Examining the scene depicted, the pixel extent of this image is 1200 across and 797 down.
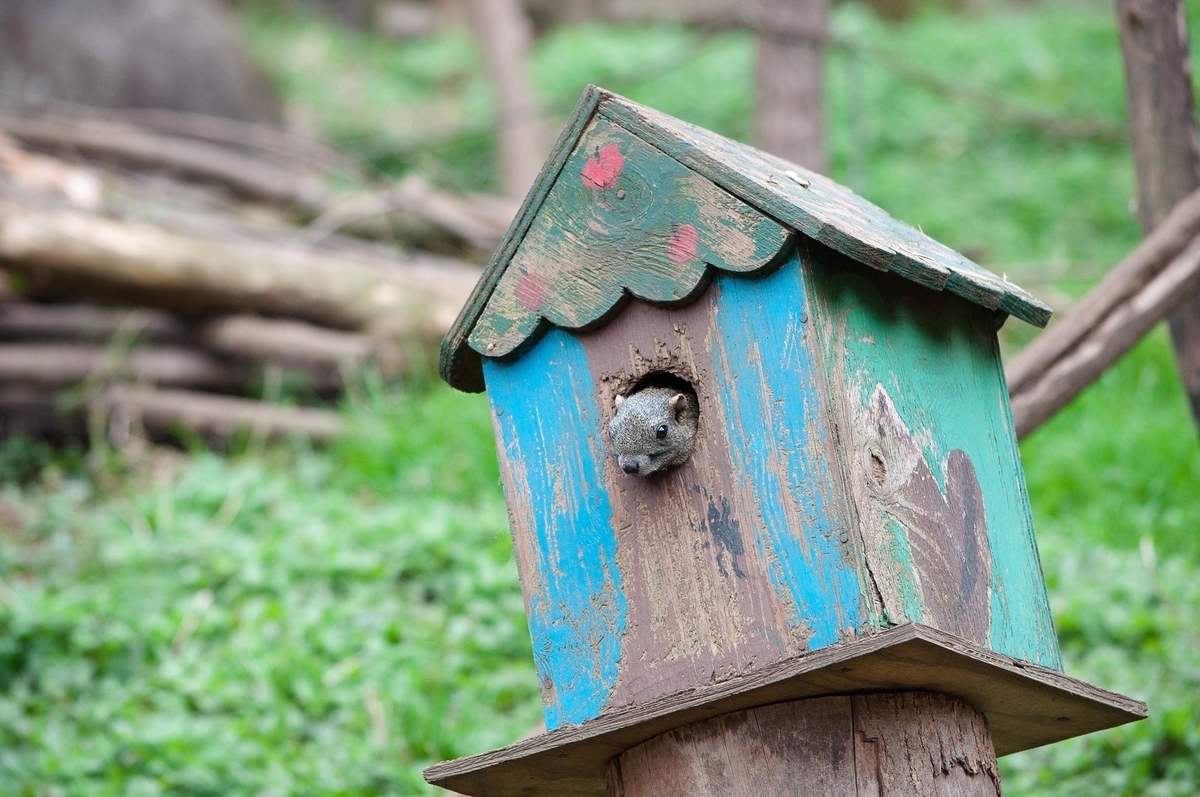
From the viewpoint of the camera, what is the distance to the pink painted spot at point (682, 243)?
6.46 ft

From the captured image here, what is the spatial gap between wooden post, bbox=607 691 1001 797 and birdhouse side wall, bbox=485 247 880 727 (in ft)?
0.35

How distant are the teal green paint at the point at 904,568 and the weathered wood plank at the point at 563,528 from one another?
0.47 meters

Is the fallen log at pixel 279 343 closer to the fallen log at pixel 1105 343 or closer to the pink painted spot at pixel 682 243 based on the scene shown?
the fallen log at pixel 1105 343

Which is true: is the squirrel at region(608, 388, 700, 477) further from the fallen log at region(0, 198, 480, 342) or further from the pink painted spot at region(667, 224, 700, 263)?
the fallen log at region(0, 198, 480, 342)

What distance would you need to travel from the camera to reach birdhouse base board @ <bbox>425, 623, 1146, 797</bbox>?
5.56ft

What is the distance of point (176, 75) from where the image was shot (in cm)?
1038

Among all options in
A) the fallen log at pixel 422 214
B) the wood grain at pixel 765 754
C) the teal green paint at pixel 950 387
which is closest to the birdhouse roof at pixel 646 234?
the teal green paint at pixel 950 387

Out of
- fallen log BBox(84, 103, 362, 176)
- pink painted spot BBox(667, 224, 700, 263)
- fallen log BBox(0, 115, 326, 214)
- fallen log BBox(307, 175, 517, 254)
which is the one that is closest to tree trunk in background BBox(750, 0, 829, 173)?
fallen log BBox(307, 175, 517, 254)

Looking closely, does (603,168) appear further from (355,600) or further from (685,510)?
(355,600)

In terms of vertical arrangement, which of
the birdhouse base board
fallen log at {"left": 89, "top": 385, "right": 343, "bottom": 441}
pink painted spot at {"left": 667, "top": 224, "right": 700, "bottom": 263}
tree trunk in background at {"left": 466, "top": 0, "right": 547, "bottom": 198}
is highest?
tree trunk in background at {"left": 466, "top": 0, "right": 547, "bottom": 198}

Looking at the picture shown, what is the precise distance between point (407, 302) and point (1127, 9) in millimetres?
4297

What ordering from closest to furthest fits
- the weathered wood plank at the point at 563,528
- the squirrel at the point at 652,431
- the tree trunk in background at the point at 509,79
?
the squirrel at the point at 652,431
the weathered wood plank at the point at 563,528
the tree trunk in background at the point at 509,79

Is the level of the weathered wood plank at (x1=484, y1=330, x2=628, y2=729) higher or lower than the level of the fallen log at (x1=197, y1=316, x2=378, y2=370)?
lower

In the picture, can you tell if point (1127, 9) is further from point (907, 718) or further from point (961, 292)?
point (907, 718)
